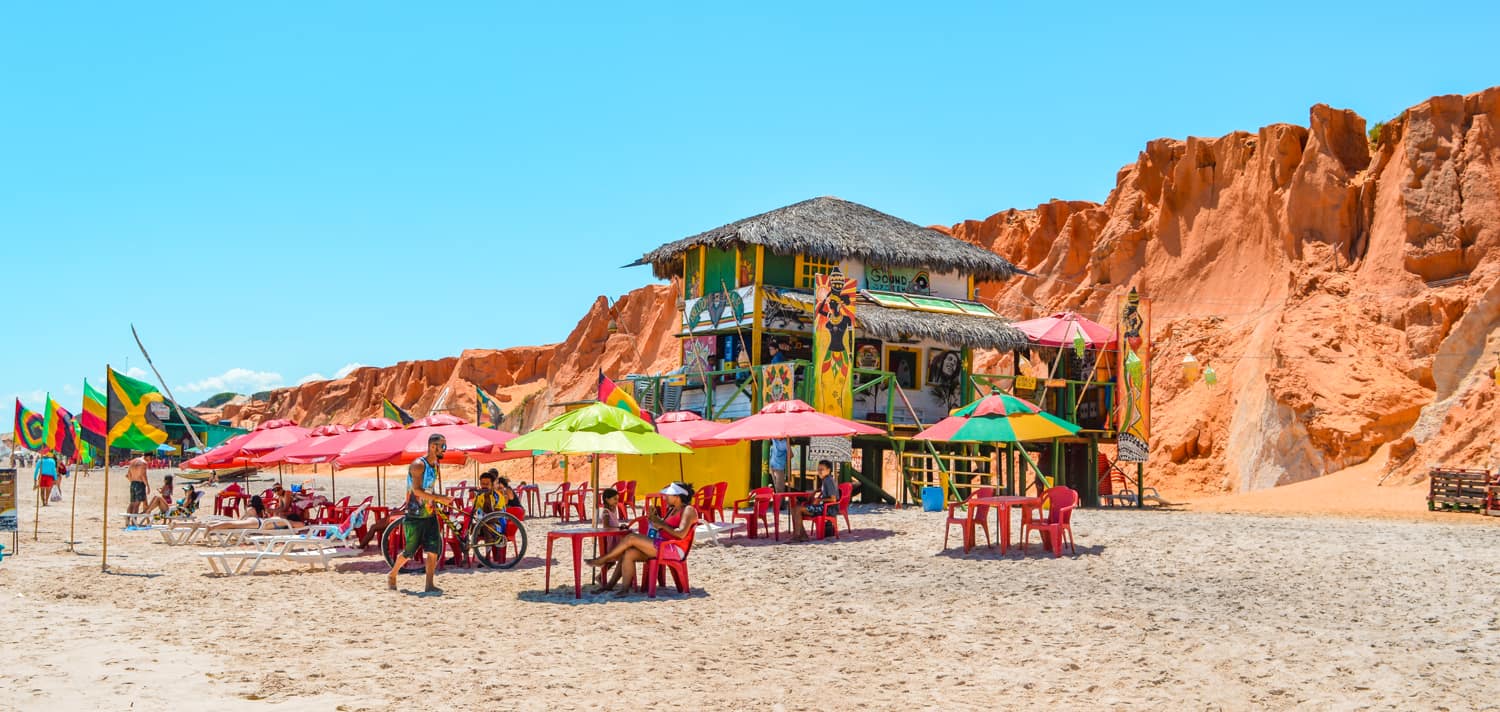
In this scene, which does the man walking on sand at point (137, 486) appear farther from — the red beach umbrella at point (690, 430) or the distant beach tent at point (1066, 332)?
the distant beach tent at point (1066, 332)

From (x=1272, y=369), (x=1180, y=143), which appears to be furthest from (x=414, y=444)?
(x=1180, y=143)

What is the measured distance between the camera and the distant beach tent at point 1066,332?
22589 millimetres

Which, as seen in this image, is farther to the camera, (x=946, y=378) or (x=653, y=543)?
(x=946, y=378)

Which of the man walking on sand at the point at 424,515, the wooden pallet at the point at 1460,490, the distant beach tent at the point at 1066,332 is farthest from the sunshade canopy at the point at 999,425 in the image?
the distant beach tent at the point at 1066,332

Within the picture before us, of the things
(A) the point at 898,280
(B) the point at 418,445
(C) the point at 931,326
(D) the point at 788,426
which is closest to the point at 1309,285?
(A) the point at 898,280

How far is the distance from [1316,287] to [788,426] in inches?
870

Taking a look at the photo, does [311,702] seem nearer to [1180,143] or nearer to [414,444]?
[414,444]

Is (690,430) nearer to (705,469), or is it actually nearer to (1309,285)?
(705,469)

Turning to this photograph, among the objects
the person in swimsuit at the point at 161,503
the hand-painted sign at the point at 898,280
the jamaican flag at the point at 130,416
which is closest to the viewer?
the jamaican flag at the point at 130,416

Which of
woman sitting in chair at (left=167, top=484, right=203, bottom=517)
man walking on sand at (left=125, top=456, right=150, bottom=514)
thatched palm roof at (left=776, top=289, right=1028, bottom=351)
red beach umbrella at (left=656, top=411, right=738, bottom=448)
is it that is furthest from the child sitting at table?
man walking on sand at (left=125, top=456, right=150, bottom=514)

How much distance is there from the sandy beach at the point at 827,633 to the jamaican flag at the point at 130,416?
1400 mm

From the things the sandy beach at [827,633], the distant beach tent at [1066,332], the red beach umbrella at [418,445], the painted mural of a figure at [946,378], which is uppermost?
the distant beach tent at [1066,332]

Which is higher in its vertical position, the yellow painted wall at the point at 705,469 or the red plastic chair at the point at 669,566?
the yellow painted wall at the point at 705,469

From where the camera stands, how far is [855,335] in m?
21.8
